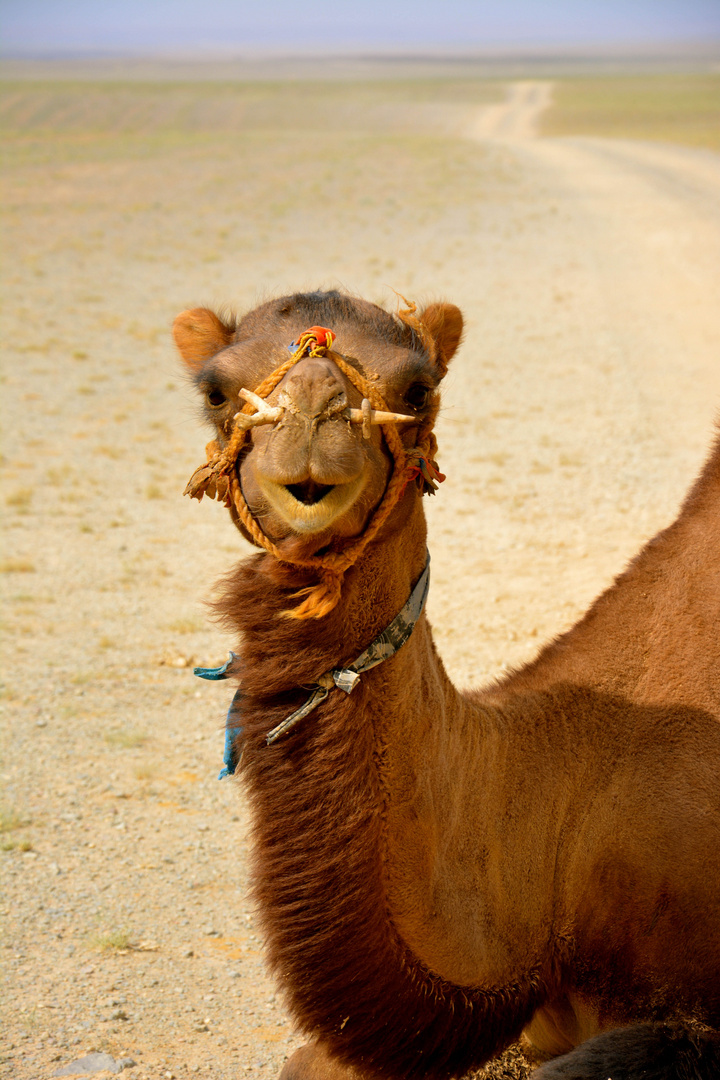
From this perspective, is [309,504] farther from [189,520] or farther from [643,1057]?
[189,520]

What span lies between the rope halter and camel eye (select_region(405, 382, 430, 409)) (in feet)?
0.45

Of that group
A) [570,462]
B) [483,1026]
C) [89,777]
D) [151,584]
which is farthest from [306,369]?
[570,462]

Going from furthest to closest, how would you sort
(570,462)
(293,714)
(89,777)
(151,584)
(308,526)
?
(570,462) → (151,584) → (89,777) → (293,714) → (308,526)

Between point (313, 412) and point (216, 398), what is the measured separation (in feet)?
1.61

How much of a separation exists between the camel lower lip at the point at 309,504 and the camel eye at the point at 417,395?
45 centimetres

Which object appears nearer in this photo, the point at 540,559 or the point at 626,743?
the point at 626,743

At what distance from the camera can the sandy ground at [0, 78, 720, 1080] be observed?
4.22 m

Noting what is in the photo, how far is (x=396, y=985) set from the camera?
2.69 m

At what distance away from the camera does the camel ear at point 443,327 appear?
2982 millimetres

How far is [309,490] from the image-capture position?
7.51 ft

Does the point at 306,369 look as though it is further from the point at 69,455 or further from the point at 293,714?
the point at 69,455

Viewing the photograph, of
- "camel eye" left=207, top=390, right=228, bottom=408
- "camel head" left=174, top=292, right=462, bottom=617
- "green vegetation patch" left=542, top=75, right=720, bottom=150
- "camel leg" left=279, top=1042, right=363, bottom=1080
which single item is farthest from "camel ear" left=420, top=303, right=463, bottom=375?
"green vegetation patch" left=542, top=75, right=720, bottom=150

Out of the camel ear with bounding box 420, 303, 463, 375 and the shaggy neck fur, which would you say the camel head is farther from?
the shaggy neck fur

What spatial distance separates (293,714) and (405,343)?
100cm
